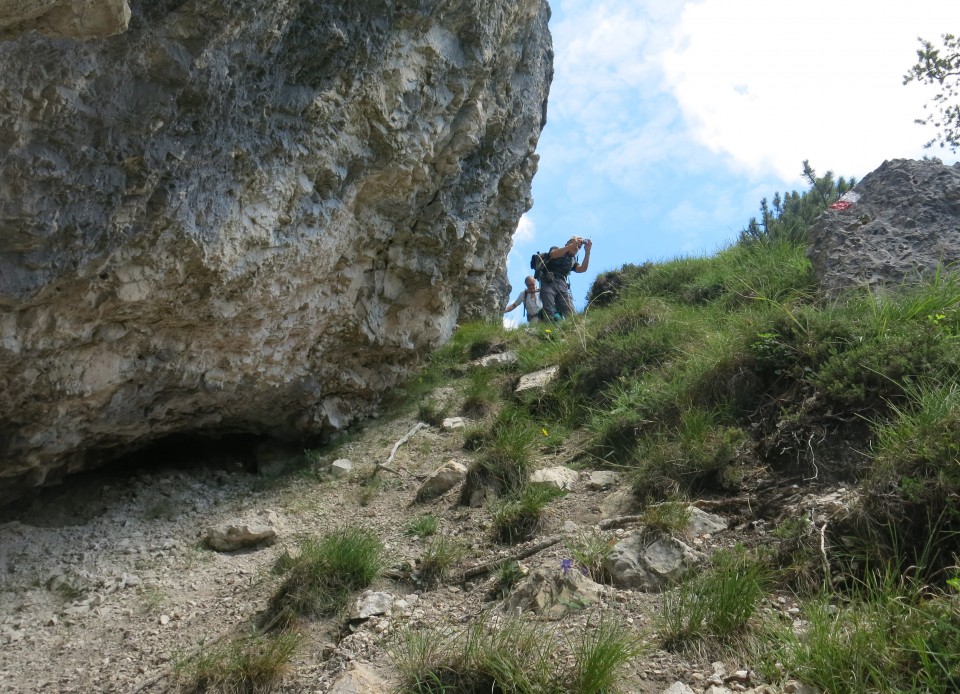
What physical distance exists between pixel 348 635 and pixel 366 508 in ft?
5.79

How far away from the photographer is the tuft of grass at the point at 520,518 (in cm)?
483

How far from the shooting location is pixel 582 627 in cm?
367

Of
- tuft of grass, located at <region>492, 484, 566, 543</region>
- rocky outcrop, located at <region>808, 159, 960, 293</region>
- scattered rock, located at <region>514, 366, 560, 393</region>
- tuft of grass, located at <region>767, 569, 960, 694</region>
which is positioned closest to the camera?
tuft of grass, located at <region>767, 569, 960, 694</region>

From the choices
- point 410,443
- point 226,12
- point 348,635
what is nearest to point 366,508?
point 410,443

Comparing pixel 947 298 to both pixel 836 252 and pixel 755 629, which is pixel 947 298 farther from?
pixel 755 629

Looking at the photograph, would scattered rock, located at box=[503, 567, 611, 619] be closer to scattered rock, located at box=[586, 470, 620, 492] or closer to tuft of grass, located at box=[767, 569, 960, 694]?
tuft of grass, located at box=[767, 569, 960, 694]

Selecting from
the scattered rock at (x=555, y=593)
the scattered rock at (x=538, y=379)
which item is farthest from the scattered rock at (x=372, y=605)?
the scattered rock at (x=538, y=379)

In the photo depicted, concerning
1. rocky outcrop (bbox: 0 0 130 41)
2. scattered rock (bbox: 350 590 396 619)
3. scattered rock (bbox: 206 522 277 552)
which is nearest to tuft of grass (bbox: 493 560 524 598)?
scattered rock (bbox: 350 590 396 619)

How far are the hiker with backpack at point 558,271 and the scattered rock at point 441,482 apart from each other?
4.73m

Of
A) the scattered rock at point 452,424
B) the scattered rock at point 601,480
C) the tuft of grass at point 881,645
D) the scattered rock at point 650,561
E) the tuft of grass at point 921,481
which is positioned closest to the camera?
the tuft of grass at point 881,645

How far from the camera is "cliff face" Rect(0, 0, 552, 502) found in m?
3.59

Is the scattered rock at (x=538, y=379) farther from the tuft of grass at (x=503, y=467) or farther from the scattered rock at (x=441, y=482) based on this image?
the scattered rock at (x=441, y=482)

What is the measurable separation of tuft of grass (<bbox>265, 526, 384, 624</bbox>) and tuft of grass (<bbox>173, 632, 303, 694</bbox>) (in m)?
0.35

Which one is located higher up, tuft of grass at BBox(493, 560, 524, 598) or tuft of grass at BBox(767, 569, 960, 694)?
tuft of grass at BBox(493, 560, 524, 598)
